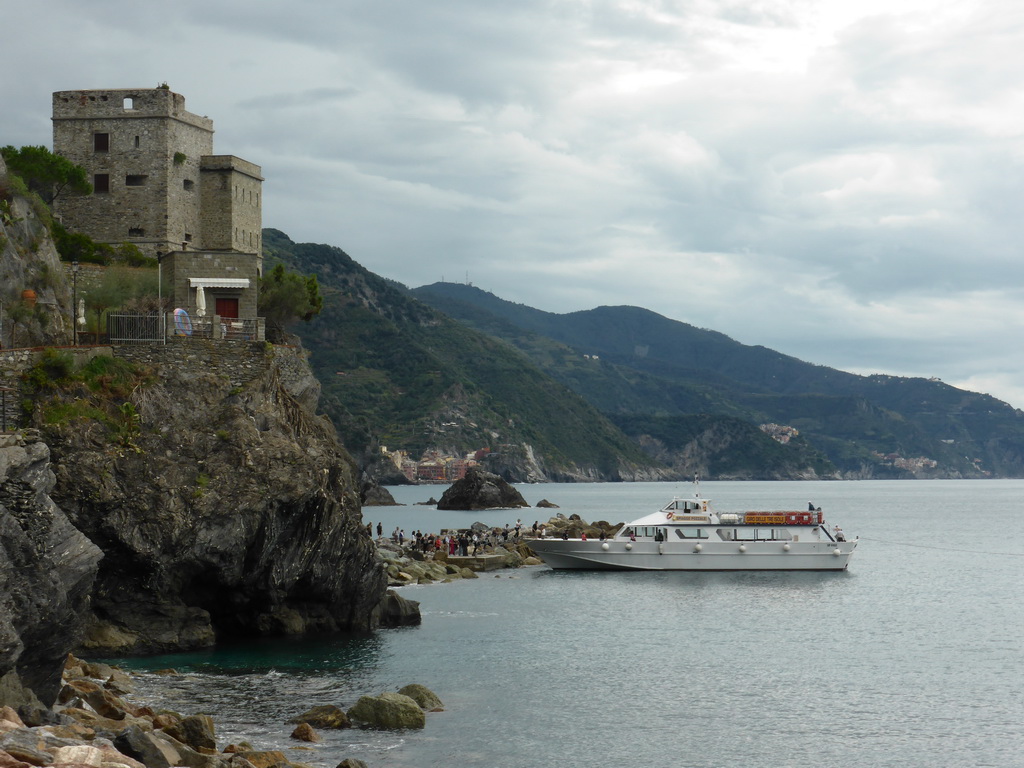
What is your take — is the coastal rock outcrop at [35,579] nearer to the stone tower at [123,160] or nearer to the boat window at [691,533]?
the stone tower at [123,160]

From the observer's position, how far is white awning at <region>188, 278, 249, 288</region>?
40.0m

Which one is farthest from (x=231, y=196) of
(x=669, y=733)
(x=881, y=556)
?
(x=881, y=556)

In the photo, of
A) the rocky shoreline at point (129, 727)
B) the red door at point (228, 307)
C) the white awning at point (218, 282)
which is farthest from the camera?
the red door at point (228, 307)

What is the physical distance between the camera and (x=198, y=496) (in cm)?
3153

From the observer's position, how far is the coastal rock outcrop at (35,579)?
20281 mm

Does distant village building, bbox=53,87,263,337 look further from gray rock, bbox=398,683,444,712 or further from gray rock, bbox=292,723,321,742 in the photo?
gray rock, bbox=292,723,321,742

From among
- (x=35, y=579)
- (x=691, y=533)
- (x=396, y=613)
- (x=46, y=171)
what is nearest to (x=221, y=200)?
(x=46, y=171)

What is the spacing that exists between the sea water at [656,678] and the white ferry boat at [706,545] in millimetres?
4587

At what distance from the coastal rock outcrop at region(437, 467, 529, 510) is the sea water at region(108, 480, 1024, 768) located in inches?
2980

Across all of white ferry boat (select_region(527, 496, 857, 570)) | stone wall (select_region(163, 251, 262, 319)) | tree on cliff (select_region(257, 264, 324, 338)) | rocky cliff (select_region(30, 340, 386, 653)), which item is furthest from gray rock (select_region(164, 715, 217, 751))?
white ferry boat (select_region(527, 496, 857, 570))

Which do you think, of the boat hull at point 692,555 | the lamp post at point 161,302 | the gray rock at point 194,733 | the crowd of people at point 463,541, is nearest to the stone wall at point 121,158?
the lamp post at point 161,302

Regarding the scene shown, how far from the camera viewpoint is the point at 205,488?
31.8 meters

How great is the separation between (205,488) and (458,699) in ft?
31.5

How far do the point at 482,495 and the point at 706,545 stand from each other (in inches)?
2898
